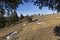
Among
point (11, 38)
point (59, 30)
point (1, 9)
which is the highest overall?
point (1, 9)

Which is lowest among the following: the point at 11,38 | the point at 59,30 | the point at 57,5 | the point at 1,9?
the point at 11,38

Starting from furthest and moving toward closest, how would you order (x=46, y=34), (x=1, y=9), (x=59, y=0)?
(x=46, y=34) → (x=59, y=0) → (x=1, y=9)

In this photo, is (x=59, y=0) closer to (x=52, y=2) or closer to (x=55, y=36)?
(x=52, y=2)

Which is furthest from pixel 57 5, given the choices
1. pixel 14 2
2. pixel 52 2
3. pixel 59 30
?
pixel 59 30

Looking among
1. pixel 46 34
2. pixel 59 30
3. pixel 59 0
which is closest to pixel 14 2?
pixel 59 0

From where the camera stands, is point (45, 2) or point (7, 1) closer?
point (7, 1)

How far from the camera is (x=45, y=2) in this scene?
21172 mm

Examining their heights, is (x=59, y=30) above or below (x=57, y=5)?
below

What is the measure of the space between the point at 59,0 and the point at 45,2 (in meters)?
1.79

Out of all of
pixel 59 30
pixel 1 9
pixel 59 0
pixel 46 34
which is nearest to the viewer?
pixel 1 9

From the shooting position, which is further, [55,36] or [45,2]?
[55,36]

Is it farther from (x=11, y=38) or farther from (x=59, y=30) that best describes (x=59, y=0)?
(x=11, y=38)

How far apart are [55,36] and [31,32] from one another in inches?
243

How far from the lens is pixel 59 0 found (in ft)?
65.5
